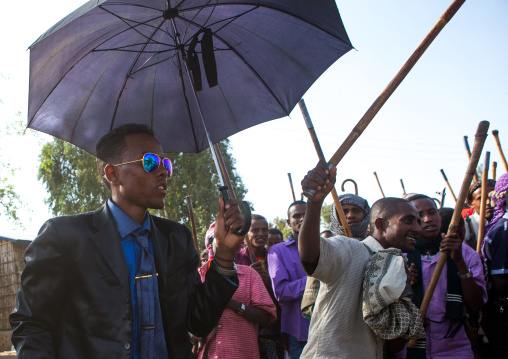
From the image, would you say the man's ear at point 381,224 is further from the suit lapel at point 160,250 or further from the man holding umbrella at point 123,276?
the suit lapel at point 160,250

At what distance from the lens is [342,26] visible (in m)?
3.03

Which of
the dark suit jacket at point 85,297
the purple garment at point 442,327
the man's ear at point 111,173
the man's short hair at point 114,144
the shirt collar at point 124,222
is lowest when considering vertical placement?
the purple garment at point 442,327

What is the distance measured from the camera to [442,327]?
3791 millimetres

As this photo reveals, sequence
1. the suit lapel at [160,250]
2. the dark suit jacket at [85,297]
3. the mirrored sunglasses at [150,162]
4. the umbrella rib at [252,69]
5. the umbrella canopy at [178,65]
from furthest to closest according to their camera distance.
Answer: the umbrella rib at [252,69], the umbrella canopy at [178,65], the mirrored sunglasses at [150,162], the suit lapel at [160,250], the dark suit jacket at [85,297]

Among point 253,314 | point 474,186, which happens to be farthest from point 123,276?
point 474,186

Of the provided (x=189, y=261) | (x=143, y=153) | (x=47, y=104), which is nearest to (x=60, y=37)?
(x=47, y=104)

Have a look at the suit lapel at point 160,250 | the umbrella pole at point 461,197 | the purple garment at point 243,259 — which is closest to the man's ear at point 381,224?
the umbrella pole at point 461,197

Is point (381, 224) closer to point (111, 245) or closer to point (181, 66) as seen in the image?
point (181, 66)

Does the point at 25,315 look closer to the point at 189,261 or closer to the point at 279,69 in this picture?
the point at 189,261

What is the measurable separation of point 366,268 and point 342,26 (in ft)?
4.96

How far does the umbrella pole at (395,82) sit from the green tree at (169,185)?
18.8 metres

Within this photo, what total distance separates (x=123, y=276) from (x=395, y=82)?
1.74 meters

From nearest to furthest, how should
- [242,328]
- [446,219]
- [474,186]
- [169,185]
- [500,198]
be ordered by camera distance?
[242,328] < [500,198] < [446,219] < [474,186] < [169,185]

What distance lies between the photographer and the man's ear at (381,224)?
3.62 meters
